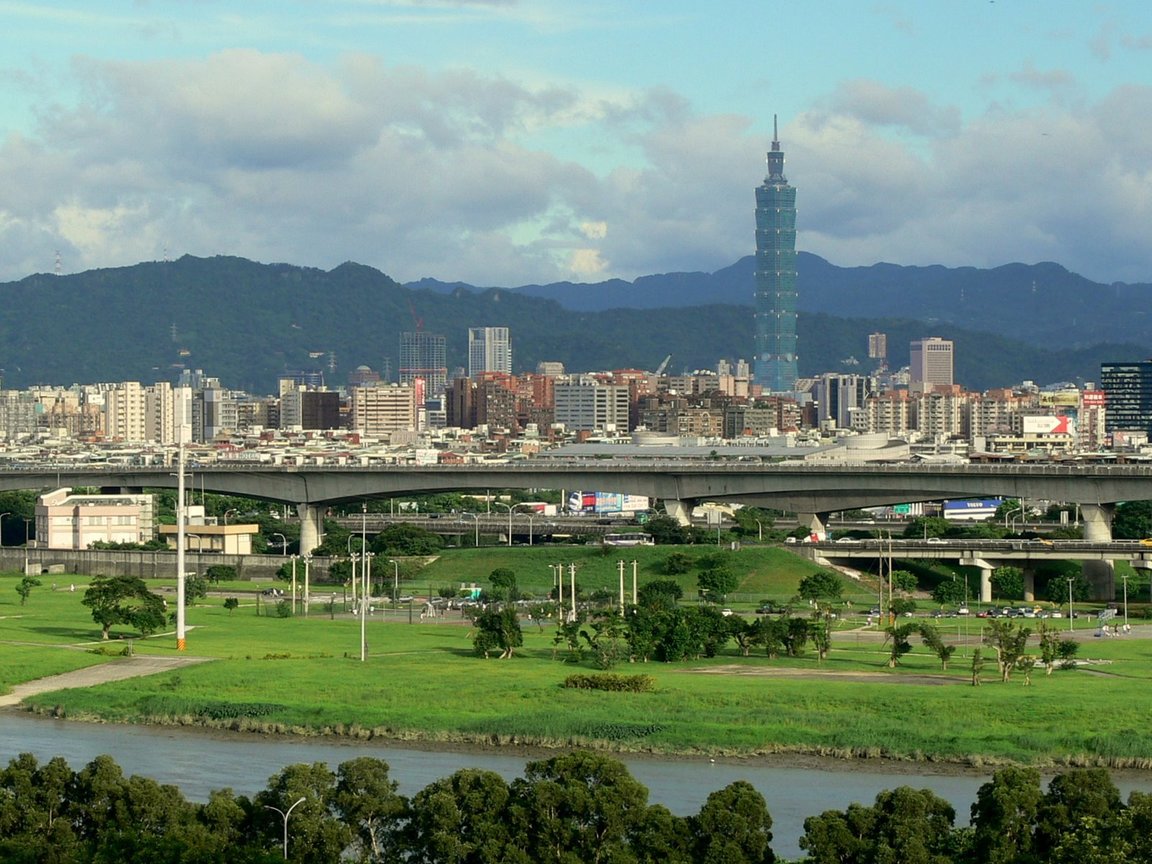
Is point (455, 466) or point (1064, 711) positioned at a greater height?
point (455, 466)

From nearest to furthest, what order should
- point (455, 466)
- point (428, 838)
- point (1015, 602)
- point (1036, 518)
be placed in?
point (428, 838)
point (1015, 602)
point (455, 466)
point (1036, 518)

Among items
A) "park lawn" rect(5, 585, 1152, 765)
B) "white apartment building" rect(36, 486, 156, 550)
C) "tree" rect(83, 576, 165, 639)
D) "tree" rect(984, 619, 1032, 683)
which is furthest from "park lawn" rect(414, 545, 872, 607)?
"tree" rect(984, 619, 1032, 683)

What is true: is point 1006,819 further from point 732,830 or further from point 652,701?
point 652,701

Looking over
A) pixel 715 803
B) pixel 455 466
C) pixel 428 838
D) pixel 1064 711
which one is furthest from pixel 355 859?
pixel 455 466

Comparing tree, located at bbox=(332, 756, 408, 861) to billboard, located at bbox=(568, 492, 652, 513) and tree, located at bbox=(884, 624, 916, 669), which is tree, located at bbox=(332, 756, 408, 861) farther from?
billboard, located at bbox=(568, 492, 652, 513)

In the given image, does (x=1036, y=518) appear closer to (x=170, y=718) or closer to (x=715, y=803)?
(x=170, y=718)

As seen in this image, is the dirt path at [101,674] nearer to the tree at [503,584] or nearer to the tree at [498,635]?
the tree at [498,635]
